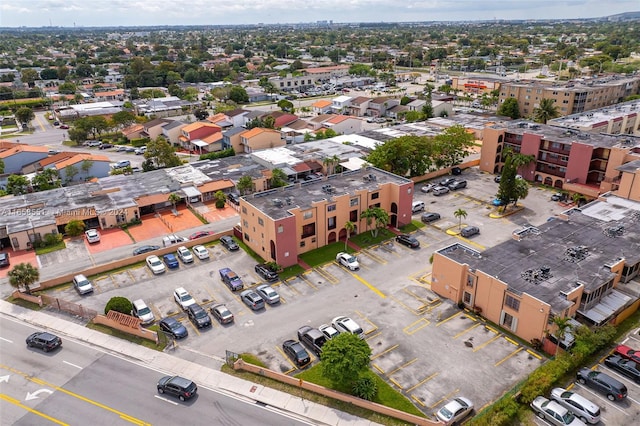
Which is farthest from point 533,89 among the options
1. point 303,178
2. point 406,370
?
point 406,370

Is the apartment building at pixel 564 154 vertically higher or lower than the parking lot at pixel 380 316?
higher

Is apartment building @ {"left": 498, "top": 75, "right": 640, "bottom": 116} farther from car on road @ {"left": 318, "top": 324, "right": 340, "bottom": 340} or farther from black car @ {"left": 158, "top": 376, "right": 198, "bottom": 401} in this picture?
black car @ {"left": 158, "top": 376, "right": 198, "bottom": 401}

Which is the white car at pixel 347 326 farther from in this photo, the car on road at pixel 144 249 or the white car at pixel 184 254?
the car on road at pixel 144 249

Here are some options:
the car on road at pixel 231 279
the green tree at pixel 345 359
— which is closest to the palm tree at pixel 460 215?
the car on road at pixel 231 279

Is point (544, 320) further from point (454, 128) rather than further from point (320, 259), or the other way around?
point (454, 128)

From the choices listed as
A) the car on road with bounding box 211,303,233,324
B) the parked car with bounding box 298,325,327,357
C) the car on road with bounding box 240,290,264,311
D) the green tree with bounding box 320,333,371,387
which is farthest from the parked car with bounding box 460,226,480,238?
the car on road with bounding box 211,303,233,324

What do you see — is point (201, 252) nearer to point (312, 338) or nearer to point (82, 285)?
point (82, 285)
